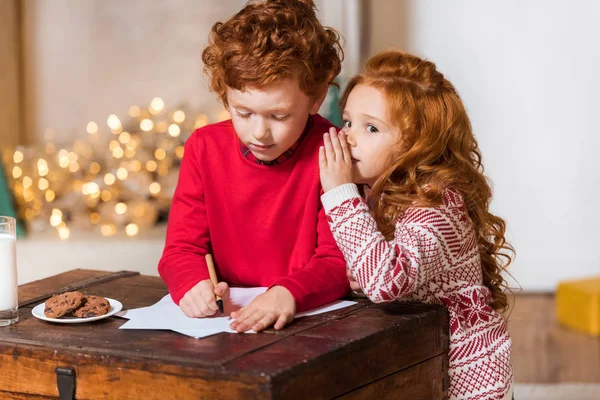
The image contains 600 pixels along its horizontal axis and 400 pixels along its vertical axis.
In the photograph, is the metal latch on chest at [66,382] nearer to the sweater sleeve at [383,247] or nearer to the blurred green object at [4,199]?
the sweater sleeve at [383,247]

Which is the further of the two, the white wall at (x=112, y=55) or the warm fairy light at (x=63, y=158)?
the white wall at (x=112, y=55)

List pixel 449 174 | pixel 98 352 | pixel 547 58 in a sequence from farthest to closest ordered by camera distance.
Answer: pixel 547 58, pixel 449 174, pixel 98 352

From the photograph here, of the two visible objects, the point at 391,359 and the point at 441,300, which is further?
the point at 441,300

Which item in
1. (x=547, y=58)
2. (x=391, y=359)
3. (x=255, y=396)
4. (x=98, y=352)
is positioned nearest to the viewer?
(x=255, y=396)

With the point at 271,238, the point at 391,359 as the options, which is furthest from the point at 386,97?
the point at 391,359

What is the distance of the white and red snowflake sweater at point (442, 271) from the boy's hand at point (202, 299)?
0.22 m

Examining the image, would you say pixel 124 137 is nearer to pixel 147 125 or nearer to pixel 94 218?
pixel 147 125

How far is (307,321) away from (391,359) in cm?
14

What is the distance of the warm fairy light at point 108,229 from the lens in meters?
3.09

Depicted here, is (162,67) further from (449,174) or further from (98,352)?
(98,352)

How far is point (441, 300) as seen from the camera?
4.96 feet

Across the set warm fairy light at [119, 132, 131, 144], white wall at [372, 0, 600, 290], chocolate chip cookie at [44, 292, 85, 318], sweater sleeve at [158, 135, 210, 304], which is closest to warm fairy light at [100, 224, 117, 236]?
warm fairy light at [119, 132, 131, 144]

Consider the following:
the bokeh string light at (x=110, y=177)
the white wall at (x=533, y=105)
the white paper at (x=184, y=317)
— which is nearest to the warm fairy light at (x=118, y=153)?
the bokeh string light at (x=110, y=177)

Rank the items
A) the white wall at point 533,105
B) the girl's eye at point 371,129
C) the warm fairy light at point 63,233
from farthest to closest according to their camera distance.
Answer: the white wall at point 533,105 < the warm fairy light at point 63,233 < the girl's eye at point 371,129
